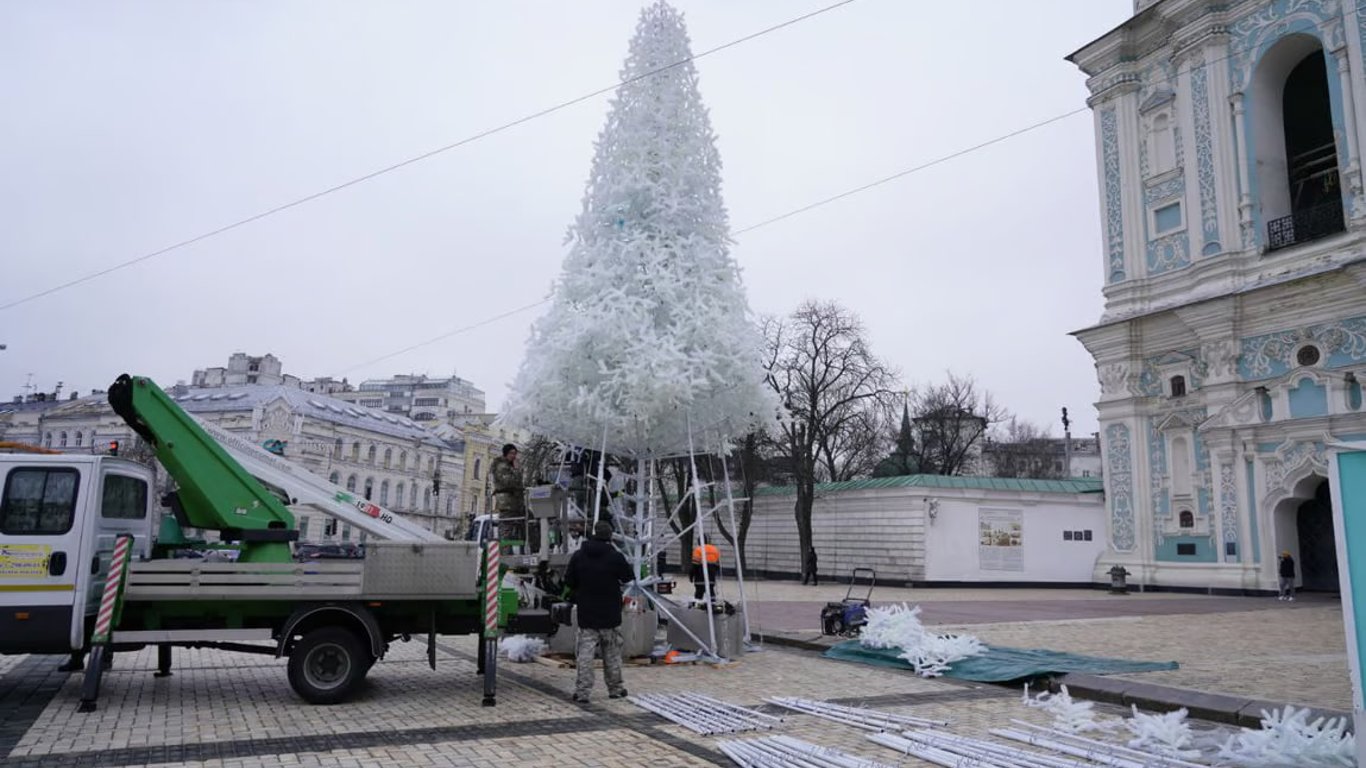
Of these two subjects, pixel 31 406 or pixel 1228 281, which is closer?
pixel 1228 281

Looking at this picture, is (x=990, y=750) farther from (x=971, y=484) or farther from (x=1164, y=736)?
(x=971, y=484)

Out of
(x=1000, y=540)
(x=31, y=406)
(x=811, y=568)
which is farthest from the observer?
(x=31, y=406)

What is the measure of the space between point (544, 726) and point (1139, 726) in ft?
16.2

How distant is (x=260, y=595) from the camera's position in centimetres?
891

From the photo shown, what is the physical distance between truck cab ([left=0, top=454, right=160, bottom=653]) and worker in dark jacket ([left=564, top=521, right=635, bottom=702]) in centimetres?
437

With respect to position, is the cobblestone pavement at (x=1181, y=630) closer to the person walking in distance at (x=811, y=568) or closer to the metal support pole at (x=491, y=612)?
the person walking in distance at (x=811, y=568)

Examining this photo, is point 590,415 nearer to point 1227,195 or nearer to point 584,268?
point 584,268

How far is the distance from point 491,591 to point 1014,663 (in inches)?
248

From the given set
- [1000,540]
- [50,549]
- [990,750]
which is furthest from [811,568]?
[50,549]

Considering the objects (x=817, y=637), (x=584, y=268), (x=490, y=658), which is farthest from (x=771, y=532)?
(x=490, y=658)

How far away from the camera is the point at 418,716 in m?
8.47

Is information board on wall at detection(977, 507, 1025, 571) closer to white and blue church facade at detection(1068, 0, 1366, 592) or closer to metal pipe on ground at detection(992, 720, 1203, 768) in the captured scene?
white and blue church facade at detection(1068, 0, 1366, 592)

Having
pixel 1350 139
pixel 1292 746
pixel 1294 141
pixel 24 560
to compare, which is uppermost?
pixel 1294 141

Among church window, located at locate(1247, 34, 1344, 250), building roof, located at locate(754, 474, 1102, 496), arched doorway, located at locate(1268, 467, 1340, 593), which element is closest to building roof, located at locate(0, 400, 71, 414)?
building roof, located at locate(754, 474, 1102, 496)
